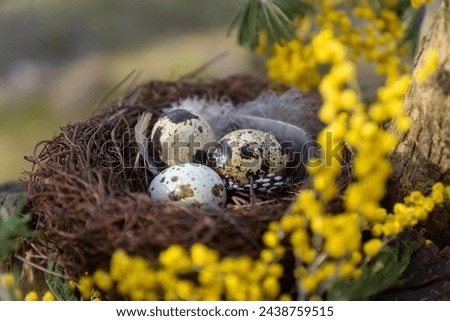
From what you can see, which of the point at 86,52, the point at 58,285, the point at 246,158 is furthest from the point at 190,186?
the point at 86,52

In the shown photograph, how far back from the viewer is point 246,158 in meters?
1.77

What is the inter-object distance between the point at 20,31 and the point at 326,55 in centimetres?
342

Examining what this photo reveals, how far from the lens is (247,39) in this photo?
93.1 inches

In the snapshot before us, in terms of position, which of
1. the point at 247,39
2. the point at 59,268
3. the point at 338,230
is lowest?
the point at 59,268

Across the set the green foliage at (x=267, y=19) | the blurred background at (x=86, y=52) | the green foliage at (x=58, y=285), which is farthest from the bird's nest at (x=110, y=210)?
the blurred background at (x=86, y=52)

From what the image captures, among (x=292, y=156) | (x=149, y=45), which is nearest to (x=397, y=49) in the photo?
(x=292, y=156)

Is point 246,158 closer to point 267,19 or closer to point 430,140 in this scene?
point 430,140

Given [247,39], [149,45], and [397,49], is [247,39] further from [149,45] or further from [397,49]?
[149,45]

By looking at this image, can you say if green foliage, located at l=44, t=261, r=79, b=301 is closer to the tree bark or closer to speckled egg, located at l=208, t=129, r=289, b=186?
speckled egg, located at l=208, t=129, r=289, b=186

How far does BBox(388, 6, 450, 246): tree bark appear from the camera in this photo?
1.54 m

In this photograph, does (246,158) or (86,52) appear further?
(86,52)

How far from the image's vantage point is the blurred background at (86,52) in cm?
392

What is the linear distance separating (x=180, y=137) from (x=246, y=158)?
8.4 inches

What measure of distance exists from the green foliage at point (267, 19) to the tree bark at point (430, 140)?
2.30 ft
